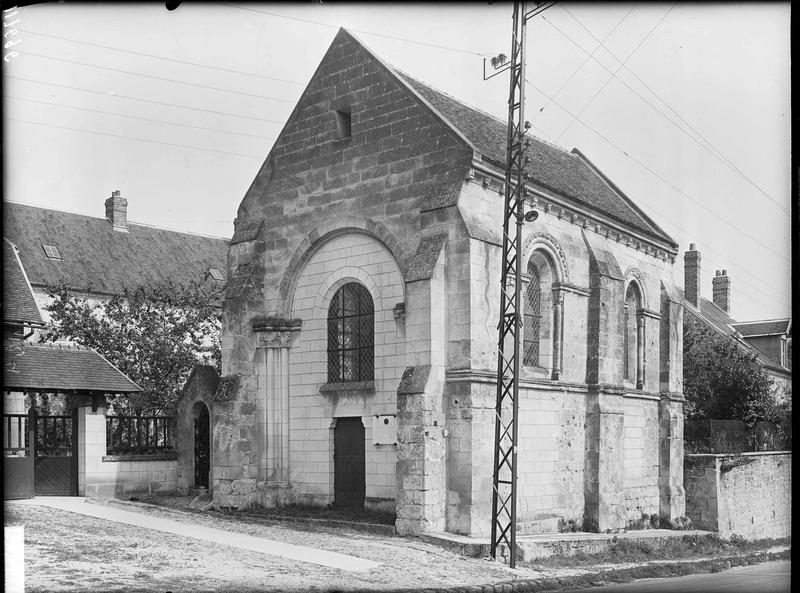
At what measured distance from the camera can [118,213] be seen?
1315 inches

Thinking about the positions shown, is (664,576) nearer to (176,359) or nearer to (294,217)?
(294,217)

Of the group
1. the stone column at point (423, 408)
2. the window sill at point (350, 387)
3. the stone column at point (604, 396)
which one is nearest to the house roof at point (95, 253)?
the window sill at point (350, 387)

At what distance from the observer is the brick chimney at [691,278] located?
25.0 m

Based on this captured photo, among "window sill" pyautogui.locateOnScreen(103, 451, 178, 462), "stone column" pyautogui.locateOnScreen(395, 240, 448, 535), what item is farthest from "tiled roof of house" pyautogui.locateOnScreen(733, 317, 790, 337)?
"window sill" pyautogui.locateOnScreen(103, 451, 178, 462)

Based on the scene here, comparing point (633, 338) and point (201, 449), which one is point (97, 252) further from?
point (633, 338)

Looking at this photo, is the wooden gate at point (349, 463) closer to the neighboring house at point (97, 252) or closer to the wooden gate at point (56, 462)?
the wooden gate at point (56, 462)

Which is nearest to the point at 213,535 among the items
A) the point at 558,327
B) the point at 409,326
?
the point at 409,326

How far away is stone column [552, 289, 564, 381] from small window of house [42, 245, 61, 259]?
17132 mm

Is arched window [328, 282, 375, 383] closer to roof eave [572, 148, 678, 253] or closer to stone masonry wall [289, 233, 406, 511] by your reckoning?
stone masonry wall [289, 233, 406, 511]

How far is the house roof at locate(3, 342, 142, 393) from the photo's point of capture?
19.4m

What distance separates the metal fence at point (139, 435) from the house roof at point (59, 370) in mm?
1633

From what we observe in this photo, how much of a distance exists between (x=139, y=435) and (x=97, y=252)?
10132mm

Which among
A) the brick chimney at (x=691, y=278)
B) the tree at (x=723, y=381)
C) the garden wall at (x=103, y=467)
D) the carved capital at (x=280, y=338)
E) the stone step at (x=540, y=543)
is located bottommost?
the stone step at (x=540, y=543)

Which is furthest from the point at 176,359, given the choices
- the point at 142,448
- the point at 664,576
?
the point at 664,576
